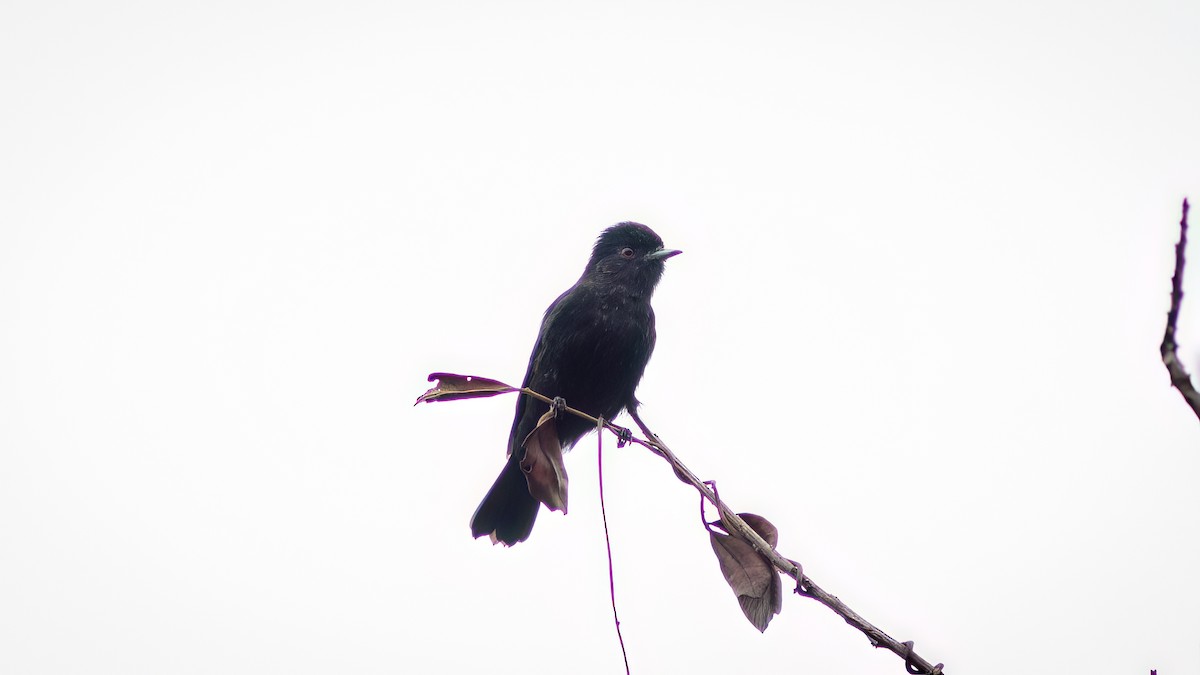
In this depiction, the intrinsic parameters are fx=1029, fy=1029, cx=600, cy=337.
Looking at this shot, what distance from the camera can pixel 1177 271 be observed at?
3.74ft

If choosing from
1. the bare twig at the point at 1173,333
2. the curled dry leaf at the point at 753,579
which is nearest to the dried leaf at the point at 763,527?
the curled dry leaf at the point at 753,579

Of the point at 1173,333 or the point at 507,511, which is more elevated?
the point at 507,511

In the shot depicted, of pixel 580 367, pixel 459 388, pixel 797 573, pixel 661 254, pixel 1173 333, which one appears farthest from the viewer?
pixel 661 254

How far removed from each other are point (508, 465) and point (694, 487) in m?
3.50

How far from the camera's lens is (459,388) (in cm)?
265

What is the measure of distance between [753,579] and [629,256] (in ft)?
12.9

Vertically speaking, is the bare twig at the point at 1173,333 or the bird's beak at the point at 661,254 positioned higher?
the bird's beak at the point at 661,254

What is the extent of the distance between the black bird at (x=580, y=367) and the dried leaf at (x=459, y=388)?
2556 millimetres

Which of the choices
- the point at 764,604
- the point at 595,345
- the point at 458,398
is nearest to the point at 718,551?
the point at 764,604

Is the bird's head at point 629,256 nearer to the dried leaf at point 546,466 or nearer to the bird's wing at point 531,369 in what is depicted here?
the bird's wing at point 531,369

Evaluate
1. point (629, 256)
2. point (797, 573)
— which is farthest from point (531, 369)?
point (797, 573)

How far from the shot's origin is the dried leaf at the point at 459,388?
8.60 feet

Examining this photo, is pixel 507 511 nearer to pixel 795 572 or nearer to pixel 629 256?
pixel 629 256

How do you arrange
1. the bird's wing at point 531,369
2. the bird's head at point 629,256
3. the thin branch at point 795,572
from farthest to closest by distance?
1. the bird's head at point 629,256
2. the bird's wing at point 531,369
3. the thin branch at point 795,572
